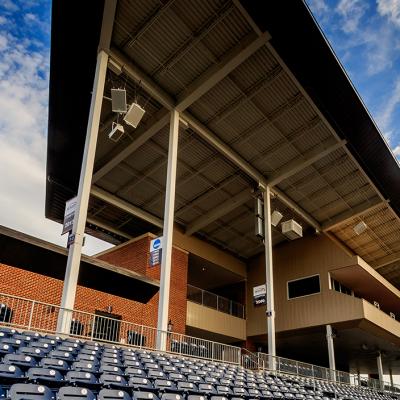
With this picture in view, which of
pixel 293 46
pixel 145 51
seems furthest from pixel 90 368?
pixel 293 46

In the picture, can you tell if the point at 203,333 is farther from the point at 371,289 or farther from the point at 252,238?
the point at 371,289

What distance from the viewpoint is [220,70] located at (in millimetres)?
15969

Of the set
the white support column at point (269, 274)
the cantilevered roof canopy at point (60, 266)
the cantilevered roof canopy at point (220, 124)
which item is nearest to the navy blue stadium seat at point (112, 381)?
the cantilevered roof canopy at point (60, 266)

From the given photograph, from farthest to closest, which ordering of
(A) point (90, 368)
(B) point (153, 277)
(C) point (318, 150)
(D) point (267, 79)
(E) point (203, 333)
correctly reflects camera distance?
(E) point (203, 333) < (B) point (153, 277) < (C) point (318, 150) < (D) point (267, 79) < (A) point (90, 368)

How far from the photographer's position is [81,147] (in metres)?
19.1

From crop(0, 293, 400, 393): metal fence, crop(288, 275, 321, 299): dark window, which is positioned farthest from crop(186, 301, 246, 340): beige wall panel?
crop(288, 275, 321, 299): dark window

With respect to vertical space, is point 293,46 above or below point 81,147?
above

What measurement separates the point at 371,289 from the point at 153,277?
596 inches

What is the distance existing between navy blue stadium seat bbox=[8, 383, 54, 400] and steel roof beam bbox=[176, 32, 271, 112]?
13.0m

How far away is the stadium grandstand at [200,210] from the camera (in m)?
12.1

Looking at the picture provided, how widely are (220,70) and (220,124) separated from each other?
317cm

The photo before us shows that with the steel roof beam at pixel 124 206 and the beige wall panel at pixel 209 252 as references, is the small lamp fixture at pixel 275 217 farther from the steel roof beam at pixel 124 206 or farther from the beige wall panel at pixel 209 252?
the steel roof beam at pixel 124 206

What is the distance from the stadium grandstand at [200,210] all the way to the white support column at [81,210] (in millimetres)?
58

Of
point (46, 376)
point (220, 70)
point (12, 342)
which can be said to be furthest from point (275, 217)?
point (46, 376)
